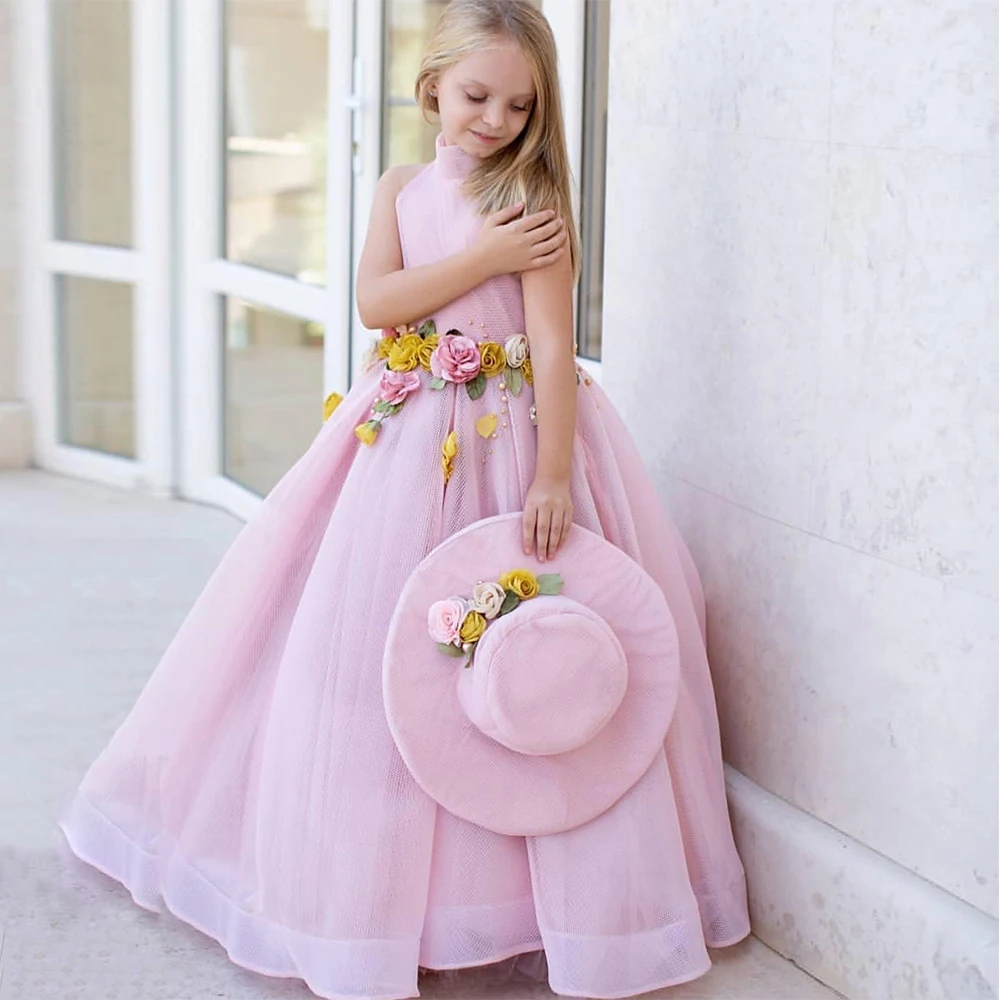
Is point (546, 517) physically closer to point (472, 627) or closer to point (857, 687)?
point (472, 627)

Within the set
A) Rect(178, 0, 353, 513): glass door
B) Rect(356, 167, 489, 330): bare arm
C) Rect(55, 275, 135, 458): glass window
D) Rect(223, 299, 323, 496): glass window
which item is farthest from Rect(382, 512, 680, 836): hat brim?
Rect(55, 275, 135, 458): glass window

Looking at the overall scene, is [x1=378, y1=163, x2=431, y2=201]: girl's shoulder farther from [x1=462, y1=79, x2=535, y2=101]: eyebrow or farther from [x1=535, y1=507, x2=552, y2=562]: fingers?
[x1=535, y1=507, x2=552, y2=562]: fingers

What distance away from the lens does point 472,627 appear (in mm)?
1961

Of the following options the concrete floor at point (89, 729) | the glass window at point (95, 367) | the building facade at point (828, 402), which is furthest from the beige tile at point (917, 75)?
the glass window at point (95, 367)

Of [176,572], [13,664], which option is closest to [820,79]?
[13,664]

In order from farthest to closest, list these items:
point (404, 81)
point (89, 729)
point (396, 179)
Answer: point (404, 81), point (89, 729), point (396, 179)

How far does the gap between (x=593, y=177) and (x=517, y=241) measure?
0.91 metres

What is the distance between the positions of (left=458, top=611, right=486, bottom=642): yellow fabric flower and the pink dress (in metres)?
0.11

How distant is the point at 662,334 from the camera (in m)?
2.38

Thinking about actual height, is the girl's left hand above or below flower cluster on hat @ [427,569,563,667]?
above

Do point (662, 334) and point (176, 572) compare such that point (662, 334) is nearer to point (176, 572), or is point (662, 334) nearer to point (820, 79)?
point (820, 79)

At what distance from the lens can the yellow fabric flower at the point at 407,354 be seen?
6.95 feet

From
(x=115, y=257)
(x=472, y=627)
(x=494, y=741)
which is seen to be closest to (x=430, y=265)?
(x=472, y=627)

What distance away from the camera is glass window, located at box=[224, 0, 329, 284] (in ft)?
12.9
